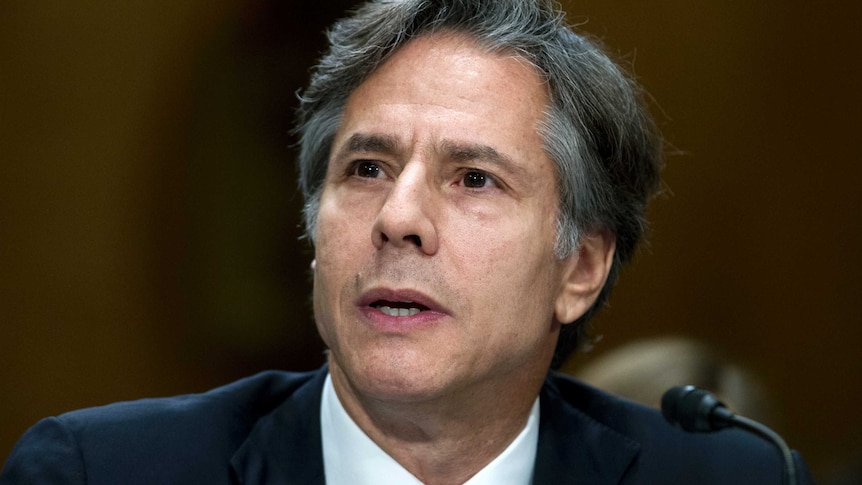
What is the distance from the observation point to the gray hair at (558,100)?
2.32m

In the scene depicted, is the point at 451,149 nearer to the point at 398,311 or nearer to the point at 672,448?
the point at 398,311

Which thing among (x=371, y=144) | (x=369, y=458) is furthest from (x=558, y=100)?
(x=369, y=458)

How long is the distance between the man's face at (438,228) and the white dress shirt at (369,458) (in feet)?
0.32

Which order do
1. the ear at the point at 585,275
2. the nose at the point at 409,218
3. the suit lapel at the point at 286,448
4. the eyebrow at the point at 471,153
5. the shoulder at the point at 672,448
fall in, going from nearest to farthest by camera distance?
the nose at the point at 409,218 < the eyebrow at the point at 471,153 < the suit lapel at the point at 286,448 < the ear at the point at 585,275 < the shoulder at the point at 672,448

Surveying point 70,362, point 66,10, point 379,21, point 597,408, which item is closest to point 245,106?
point 66,10

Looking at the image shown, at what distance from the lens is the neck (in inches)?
87.1

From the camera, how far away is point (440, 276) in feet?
6.83

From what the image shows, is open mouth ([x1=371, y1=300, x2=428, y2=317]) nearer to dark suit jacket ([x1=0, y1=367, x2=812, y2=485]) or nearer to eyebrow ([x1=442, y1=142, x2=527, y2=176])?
eyebrow ([x1=442, y1=142, x2=527, y2=176])

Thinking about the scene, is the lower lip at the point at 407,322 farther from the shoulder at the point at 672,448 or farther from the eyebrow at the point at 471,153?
the shoulder at the point at 672,448

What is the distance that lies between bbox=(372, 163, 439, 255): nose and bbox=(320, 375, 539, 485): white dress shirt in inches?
16.4

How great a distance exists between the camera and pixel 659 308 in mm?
4102

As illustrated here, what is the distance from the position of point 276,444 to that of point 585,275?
0.74 m

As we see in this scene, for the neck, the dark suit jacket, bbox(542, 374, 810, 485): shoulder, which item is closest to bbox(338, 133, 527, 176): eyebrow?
the neck

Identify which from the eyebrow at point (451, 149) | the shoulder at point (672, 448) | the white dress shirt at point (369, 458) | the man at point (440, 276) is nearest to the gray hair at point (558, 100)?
the man at point (440, 276)
